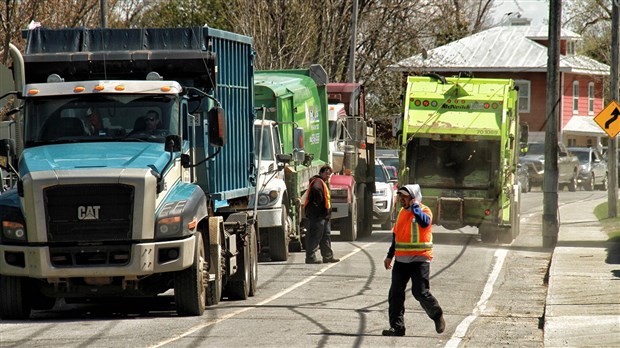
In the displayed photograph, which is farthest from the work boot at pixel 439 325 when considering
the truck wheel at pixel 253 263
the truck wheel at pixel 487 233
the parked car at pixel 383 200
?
the parked car at pixel 383 200

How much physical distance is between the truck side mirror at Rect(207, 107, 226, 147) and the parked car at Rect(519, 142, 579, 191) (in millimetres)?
37141

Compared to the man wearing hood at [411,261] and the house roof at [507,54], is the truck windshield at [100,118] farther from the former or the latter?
the house roof at [507,54]

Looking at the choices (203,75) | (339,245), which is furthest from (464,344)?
(339,245)

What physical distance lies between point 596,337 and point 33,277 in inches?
236

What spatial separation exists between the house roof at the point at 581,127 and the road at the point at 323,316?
49625 millimetres

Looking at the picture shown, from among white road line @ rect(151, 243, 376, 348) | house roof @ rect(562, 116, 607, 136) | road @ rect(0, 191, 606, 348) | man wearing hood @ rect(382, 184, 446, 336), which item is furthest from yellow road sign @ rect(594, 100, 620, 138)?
house roof @ rect(562, 116, 607, 136)

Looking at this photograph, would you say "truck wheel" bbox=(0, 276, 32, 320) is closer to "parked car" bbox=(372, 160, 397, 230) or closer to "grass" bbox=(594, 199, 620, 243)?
"grass" bbox=(594, 199, 620, 243)

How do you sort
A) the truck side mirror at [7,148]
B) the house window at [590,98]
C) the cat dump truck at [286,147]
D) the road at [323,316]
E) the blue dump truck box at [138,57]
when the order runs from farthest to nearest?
the house window at [590,98] < the cat dump truck at [286,147] < the blue dump truck box at [138,57] < the truck side mirror at [7,148] < the road at [323,316]

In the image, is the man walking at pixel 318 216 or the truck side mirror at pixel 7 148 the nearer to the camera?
the truck side mirror at pixel 7 148

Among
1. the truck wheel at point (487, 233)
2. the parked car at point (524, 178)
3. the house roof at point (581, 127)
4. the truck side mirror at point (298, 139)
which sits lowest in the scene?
the parked car at point (524, 178)

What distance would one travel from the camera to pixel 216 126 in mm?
15195

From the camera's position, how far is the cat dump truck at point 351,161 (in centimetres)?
2739

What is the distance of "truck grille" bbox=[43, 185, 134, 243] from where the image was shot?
14.2 m

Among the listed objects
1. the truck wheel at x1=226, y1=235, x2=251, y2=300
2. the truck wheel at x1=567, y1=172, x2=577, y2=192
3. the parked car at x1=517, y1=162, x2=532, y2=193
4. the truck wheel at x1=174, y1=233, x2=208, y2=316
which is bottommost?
the truck wheel at x1=567, y1=172, x2=577, y2=192
